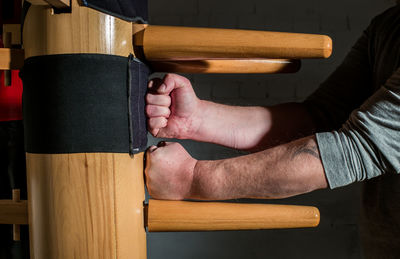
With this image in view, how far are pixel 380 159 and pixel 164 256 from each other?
1.61 meters

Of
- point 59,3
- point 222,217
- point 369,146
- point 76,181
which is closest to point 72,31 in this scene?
point 59,3

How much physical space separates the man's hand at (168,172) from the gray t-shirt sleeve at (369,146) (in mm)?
175

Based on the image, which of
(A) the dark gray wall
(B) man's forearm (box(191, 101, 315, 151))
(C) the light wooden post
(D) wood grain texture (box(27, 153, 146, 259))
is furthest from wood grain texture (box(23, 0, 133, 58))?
(A) the dark gray wall

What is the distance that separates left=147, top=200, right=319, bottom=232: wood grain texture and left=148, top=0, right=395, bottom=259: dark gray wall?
1.39 m

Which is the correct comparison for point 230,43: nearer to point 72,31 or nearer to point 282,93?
point 72,31

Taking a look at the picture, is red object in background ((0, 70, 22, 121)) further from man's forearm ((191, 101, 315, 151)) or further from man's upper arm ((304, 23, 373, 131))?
man's upper arm ((304, 23, 373, 131))

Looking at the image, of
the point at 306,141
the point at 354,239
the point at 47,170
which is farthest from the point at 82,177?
the point at 354,239

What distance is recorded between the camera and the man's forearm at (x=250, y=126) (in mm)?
667

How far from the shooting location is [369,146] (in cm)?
46

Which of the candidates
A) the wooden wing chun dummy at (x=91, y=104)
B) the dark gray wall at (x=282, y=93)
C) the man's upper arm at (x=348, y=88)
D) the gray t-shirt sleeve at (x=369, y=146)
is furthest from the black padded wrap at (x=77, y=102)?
the dark gray wall at (x=282, y=93)

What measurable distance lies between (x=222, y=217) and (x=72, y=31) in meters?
0.26

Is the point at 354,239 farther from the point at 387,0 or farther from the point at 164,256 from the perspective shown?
the point at 387,0

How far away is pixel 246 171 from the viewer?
1.55 ft

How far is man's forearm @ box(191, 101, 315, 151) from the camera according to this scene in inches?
26.3
